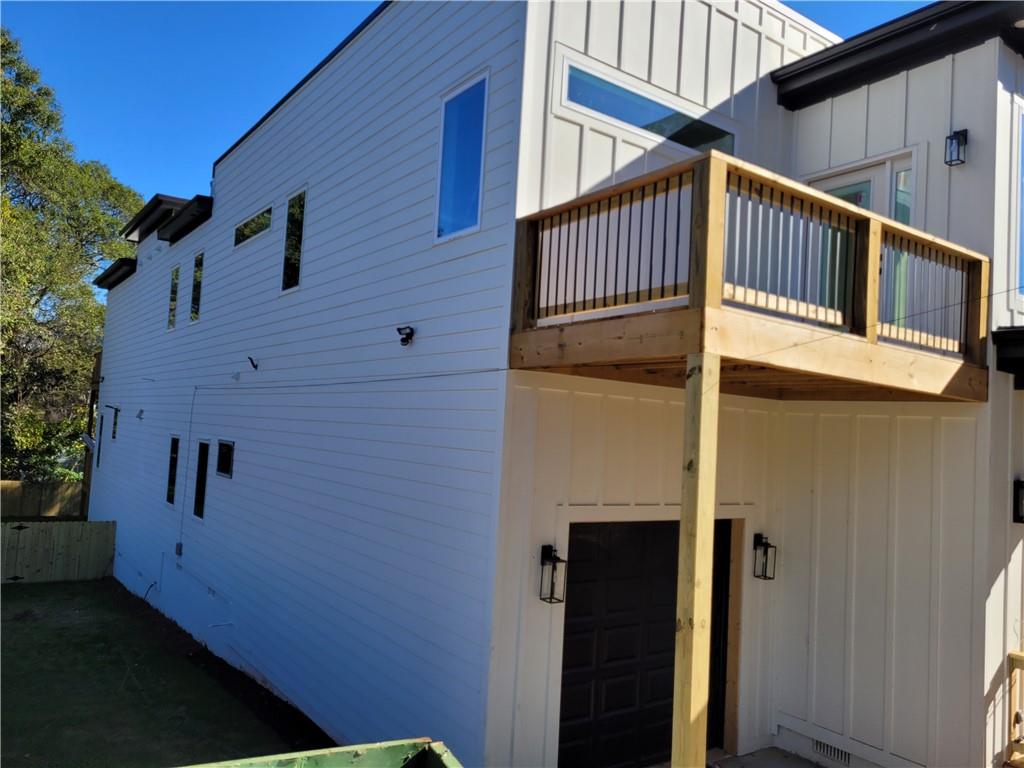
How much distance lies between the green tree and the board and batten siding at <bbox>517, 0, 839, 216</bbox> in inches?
778

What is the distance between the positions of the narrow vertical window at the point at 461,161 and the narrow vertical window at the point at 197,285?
769cm

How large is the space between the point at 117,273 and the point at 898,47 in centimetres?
1791

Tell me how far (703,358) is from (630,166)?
9.10ft

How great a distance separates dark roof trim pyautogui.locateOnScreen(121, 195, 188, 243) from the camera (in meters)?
13.3

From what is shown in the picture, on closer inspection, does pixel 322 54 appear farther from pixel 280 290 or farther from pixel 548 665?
pixel 548 665

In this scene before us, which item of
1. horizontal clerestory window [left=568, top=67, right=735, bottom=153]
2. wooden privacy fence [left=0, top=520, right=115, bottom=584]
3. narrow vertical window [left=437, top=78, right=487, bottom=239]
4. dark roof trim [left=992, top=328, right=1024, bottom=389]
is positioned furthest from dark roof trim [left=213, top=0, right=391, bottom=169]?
wooden privacy fence [left=0, top=520, right=115, bottom=584]

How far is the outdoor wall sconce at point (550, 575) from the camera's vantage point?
Answer: 4.99 m

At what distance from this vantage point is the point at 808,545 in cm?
627

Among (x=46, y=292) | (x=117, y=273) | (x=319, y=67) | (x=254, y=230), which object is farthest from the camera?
(x=46, y=292)

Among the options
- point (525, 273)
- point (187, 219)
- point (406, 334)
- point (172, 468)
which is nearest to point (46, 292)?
point (187, 219)

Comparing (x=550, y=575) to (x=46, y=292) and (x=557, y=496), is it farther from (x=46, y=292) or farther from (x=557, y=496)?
(x=46, y=292)

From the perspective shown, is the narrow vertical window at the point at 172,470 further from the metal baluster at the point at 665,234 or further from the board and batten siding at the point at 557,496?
the metal baluster at the point at 665,234

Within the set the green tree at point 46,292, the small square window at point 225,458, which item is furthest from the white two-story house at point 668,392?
the green tree at point 46,292

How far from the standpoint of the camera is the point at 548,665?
5.02m
